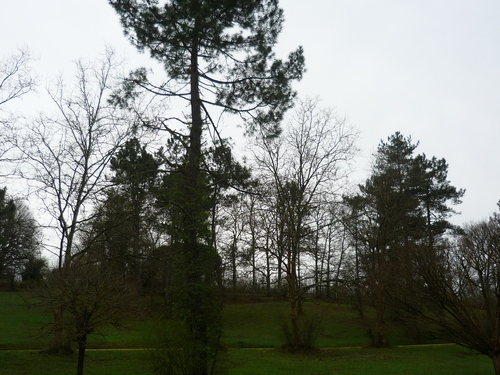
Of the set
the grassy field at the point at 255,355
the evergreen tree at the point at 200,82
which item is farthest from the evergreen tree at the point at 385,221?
the evergreen tree at the point at 200,82

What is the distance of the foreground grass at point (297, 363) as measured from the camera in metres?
13.0

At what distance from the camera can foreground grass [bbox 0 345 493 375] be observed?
13.0m

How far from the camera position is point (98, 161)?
645 inches

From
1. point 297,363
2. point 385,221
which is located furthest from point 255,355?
point 385,221

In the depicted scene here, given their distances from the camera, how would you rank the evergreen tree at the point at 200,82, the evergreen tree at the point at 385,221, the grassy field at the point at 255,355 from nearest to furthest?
the evergreen tree at the point at 200,82, the grassy field at the point at 255,355, the evergreen tree at the point at 385,221

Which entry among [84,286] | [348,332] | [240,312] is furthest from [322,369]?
[240,312]

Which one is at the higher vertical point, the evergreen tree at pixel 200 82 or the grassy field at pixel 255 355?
the evergreen tree at pixel 200 82

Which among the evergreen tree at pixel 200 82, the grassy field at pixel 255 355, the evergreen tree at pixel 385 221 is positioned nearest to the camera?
the evergreen tree at pixel 200 82

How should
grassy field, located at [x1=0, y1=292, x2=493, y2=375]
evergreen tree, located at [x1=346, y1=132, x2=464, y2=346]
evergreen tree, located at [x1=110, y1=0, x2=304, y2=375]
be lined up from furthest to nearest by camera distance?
evergreen tree, located at [x1=346, y1=132, x2=464, y2=346]
grassy field, located at [x1=0, y1=292, x2=493, y2=375]
evergreen tree, located at [x1=110, y1=0, x2=304, y2=375]

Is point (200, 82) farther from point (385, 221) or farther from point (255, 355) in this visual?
point (385, 221)

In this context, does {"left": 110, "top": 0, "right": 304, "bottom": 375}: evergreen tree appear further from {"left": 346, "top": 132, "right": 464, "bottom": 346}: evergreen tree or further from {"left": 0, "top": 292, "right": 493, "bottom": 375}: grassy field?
{"left": 346, "top": 132, "right": 464, "bottom": 346}: evergreen tree

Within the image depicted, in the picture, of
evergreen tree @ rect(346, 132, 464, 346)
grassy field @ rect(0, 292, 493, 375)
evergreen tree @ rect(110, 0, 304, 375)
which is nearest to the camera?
evergreen tree @ rect(110, 0, 304, 375)

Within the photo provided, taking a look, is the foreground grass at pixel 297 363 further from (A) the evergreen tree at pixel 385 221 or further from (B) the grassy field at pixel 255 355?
(A) the evergreen tree at pixel 385 221

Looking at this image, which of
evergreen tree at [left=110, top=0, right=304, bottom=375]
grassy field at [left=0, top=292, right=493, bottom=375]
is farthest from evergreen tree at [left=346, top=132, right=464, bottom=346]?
evergreen tree at [left=110, top=0, right=304, bottom=375]
